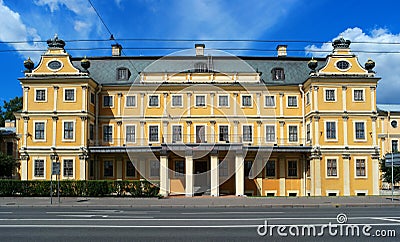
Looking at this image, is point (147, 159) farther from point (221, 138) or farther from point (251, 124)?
point (251, 124)

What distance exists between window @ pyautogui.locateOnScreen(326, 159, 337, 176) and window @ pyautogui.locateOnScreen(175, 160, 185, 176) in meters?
13.4

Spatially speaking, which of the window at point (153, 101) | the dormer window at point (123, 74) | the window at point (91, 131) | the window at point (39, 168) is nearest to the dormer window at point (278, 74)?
the window at point (153, 101)

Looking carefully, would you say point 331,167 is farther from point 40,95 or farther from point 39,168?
point 40,95

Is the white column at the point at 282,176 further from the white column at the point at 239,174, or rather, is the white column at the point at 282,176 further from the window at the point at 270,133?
the white column at the point at 239,174

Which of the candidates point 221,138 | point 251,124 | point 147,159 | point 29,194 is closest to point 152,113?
point 147,159

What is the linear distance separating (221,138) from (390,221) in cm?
2714

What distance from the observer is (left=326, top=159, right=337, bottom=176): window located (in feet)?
128

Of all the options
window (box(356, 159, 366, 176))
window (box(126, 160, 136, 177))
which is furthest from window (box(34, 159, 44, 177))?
window (box(356, 159, 366, 176))

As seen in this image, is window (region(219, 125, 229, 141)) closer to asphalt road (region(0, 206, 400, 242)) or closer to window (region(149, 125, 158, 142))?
window (region(149, 125, 158, 142))

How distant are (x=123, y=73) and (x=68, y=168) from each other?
10.8 m

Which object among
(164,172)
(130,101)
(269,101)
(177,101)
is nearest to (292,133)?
(269,101)

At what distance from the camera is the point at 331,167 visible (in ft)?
128

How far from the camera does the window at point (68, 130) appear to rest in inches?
1537

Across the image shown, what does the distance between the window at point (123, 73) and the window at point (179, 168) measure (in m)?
9.86
